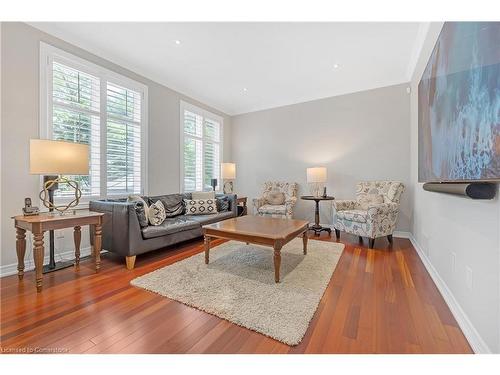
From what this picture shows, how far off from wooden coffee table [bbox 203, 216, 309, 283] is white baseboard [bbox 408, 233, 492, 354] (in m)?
1.30

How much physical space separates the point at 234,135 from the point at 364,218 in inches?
151

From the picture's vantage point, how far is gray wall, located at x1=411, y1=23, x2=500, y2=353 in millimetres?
1195

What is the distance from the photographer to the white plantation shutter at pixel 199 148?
4.63 m

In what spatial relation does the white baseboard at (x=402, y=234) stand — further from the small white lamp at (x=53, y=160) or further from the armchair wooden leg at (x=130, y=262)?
the small white lamp at (x=53, y=160)

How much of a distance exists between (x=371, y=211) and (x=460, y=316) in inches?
69.2

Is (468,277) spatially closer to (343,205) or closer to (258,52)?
(343,205)

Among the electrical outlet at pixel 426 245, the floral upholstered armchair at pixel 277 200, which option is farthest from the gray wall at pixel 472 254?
the floral upholstered armchair at pixel 277 200

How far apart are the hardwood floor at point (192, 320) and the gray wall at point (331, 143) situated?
2.30 m

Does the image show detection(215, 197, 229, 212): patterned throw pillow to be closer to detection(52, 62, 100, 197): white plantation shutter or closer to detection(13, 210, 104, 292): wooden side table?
detection(52, 62, 100, 197): white plantation shutter

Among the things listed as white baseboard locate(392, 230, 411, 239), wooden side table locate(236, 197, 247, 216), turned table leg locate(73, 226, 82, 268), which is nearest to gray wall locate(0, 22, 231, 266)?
turned table leg locate(73, 226, 82, 268)

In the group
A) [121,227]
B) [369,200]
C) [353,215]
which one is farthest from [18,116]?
[369,200]

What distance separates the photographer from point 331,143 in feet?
15.2
